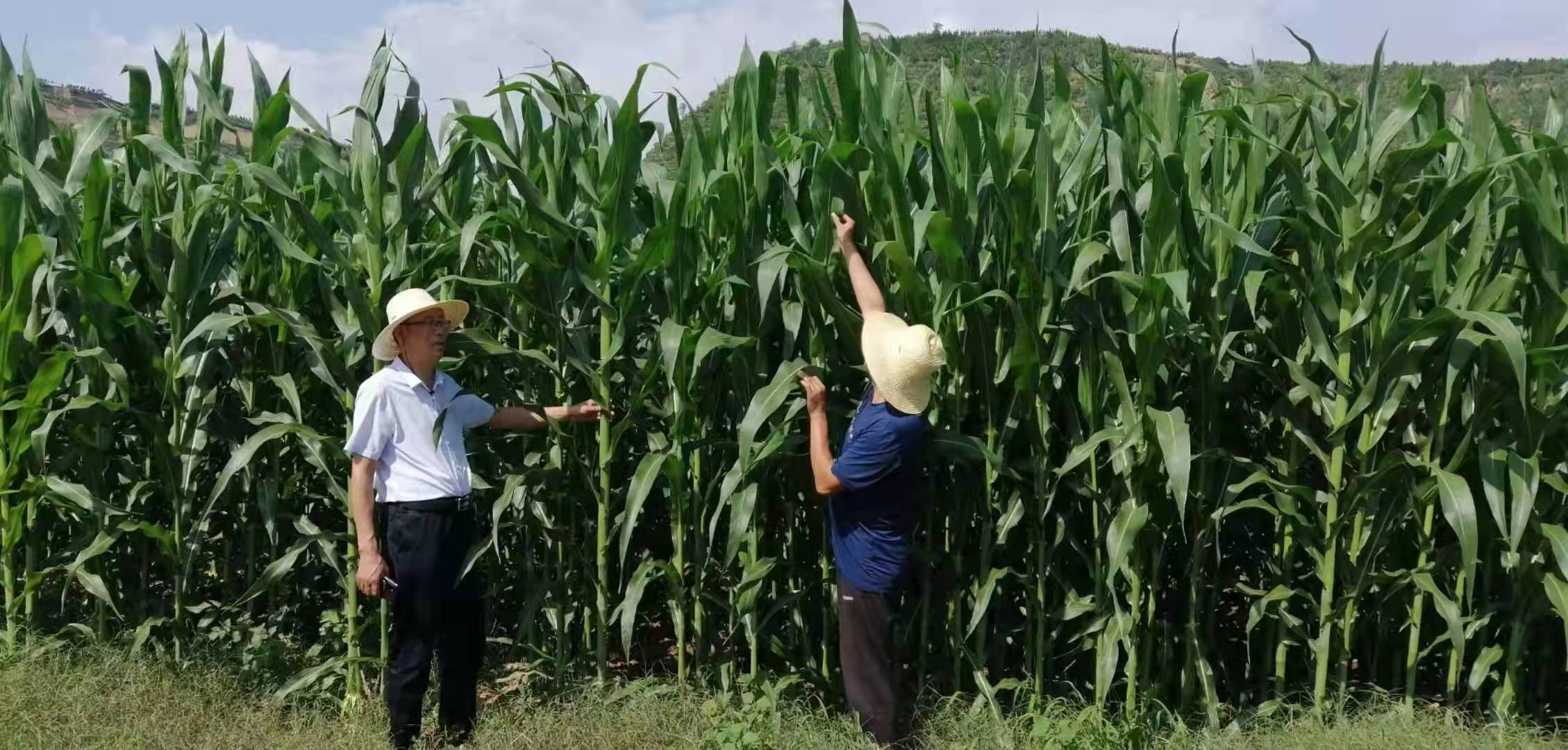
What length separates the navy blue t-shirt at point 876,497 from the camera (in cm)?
353

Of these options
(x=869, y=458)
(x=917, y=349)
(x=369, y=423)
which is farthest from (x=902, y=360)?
(x=369, y=423)

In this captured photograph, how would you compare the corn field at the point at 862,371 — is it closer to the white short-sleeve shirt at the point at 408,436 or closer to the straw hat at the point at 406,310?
the straw hat at the point at 406,310

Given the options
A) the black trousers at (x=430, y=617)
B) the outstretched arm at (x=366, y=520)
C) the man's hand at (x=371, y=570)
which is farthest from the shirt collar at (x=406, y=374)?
the man's hand at (x=371, y=570)

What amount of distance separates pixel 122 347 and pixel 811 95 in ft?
8.99

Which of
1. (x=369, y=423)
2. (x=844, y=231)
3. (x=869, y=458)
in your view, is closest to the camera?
(x=869, y=458)

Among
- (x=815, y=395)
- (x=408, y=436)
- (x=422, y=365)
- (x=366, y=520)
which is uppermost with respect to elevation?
(x=422, y=365)

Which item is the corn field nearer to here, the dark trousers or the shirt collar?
the shirt collar

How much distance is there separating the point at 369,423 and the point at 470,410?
315 mm

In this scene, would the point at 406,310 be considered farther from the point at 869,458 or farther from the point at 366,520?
the point at 869,458

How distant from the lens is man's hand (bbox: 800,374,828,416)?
12.0 feet

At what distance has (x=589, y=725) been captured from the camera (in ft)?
13.1

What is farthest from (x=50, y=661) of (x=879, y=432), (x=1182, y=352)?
(x=1182, y=352)

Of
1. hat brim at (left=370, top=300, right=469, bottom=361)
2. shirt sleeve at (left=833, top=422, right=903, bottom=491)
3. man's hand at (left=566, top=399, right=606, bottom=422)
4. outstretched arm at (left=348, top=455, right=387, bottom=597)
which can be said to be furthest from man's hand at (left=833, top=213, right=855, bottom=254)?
outstretched arm at (left=348, top=455, right=387, bottom=597)

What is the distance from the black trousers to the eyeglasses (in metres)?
0.56
